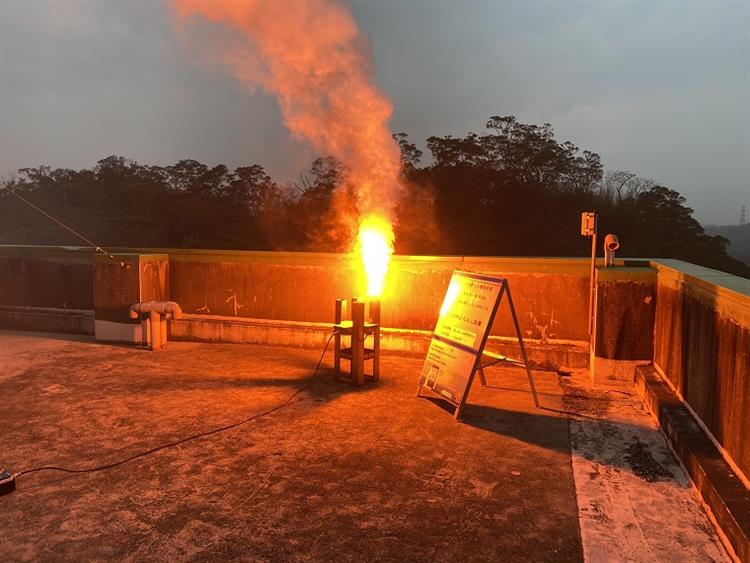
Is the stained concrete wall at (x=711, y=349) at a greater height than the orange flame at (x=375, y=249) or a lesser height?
lesser

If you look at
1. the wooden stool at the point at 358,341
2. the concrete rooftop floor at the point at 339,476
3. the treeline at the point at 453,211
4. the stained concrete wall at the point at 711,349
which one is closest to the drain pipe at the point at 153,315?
the concrete rooftop floor at the point at 339,476

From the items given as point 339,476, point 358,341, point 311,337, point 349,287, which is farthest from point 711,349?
point 311,337

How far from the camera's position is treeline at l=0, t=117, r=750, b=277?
1786 inches

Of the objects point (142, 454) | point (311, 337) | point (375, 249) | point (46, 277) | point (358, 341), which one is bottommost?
point (142, 454)

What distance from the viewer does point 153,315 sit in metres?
10.4

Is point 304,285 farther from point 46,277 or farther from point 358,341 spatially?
point 46,277

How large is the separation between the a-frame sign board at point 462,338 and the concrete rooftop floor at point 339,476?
32 centimetres

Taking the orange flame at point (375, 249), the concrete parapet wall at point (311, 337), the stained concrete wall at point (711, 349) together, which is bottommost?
the concrete parapet wall at point (311, 337)

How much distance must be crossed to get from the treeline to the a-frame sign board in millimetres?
28704

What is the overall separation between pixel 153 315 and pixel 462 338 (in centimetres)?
637

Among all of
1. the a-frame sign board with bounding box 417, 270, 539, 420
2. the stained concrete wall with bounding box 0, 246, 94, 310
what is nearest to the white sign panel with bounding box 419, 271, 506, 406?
the a-frame sign board with bounding box 417, 270, 539, 420

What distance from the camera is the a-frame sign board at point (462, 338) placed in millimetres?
6816

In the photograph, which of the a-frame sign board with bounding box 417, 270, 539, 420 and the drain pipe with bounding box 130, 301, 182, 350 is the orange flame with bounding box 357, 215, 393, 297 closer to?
the a-frame sign board with bounding box 417, 270, 539, 420

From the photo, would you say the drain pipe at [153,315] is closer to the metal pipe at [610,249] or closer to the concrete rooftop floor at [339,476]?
the concrete rooftop floor at [339,476]
